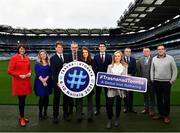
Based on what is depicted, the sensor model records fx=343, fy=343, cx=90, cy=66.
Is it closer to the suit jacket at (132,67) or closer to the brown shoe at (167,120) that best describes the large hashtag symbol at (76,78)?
the suit jacket at (132,67)

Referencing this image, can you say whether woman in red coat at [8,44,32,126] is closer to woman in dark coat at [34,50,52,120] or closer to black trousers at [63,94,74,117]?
woman in dark coat at [34,50,52,120]

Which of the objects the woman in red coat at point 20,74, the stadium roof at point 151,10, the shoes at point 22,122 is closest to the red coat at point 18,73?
the woman in red coat at point 20,74

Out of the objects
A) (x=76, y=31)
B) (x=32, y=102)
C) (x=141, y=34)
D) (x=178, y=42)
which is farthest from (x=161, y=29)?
(x=32, y=102)

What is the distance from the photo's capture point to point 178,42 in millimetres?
46031

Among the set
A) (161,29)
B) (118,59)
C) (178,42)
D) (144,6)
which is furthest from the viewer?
(161,29)

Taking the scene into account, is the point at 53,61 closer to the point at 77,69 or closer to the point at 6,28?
the point at 77,69

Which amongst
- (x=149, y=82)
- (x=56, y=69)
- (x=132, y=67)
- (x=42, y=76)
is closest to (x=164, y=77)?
(x=149, y=82)

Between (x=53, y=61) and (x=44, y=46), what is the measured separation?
77.5 meters

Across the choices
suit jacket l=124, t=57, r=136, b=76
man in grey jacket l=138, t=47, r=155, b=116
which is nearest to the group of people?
man in grey jacket l=138, t=47, r=155, b=116

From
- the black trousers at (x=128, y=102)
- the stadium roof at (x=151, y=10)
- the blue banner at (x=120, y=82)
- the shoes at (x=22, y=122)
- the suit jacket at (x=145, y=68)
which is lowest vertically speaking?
the shoes at (x=22, y=122)

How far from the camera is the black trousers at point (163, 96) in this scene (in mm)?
7871

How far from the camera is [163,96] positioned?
315 inches

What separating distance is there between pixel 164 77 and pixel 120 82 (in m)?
1.23

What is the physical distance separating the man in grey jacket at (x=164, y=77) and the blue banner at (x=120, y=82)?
2.31 feet
